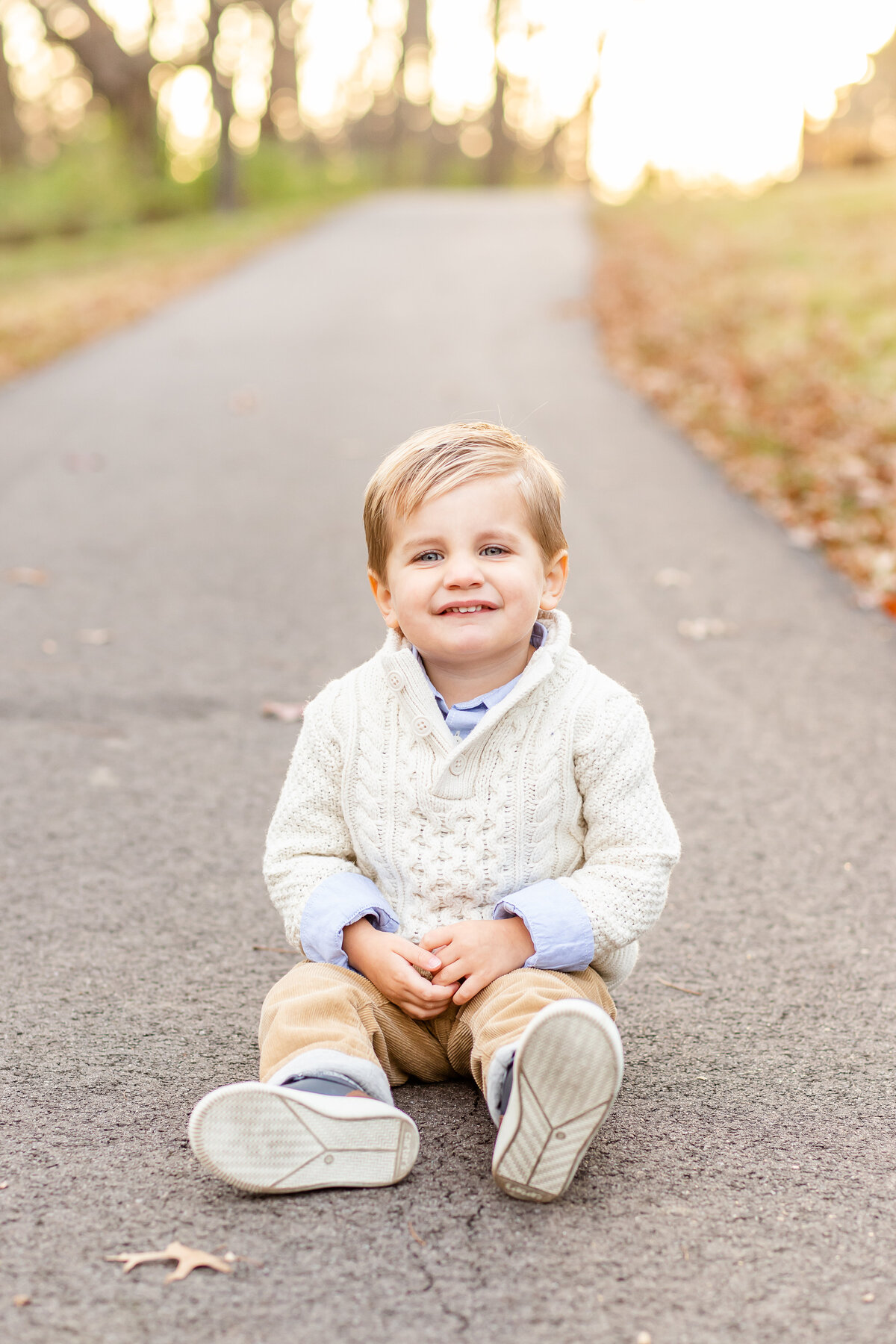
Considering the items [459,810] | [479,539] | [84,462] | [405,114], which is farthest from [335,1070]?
[405,114]

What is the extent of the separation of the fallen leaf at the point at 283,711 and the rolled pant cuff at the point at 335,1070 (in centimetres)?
226

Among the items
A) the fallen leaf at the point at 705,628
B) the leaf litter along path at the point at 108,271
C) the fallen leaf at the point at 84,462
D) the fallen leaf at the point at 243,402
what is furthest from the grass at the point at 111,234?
the fallen leaf at the point at 705,628

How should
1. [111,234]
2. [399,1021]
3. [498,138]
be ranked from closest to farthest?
[399,1021] < [111,234] < [498,138]

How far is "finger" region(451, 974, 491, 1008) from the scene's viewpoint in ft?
6.97

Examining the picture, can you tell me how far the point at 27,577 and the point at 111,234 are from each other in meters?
21.6

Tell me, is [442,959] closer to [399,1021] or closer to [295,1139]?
[399,1021]

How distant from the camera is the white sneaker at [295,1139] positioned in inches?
73.6

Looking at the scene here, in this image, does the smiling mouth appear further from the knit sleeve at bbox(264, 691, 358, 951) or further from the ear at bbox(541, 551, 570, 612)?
the knit sleeve at bbox(264, 691, 358, 951)

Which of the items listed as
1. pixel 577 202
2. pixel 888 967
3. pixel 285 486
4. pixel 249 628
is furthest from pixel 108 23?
pixel 888 967

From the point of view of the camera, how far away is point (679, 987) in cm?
271

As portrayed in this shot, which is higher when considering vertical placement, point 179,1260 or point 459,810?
point 459,810

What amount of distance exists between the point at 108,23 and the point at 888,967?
29230 mm

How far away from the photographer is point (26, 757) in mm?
3908

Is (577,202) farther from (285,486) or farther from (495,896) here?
(495,896)
